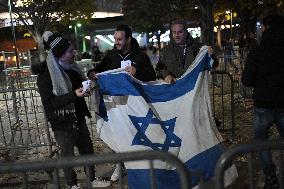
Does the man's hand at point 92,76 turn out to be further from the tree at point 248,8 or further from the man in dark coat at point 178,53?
the tree at point 248,8

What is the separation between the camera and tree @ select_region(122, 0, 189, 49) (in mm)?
32406

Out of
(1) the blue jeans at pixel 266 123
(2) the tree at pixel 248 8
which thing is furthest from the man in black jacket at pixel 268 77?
(2) the tree at pixel 248 8

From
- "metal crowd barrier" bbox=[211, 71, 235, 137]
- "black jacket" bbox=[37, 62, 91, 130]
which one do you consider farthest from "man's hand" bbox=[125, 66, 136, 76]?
"metal crowd barrier" bbox=[211, 71, 235, 137]

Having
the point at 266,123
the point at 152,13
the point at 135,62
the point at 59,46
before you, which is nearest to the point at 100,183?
the point at 135,62

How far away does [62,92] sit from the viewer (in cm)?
494

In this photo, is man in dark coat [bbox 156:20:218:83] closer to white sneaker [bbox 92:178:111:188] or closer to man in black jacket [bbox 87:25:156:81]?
man in black jacket [bbox 87:25:156:81]

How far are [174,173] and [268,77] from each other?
1.54m

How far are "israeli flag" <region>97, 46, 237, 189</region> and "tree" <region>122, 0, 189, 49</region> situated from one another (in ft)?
82.4

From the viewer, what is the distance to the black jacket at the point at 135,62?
18.0 feet

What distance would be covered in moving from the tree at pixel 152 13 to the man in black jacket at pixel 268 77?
25.2 meters

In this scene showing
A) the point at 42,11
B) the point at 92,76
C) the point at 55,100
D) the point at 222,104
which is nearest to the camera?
the point at 55,100

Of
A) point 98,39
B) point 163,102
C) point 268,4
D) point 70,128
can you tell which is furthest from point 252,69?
point 98,39

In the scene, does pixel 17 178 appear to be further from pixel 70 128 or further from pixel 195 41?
pixel 195 41

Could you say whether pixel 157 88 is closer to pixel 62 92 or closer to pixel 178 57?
pixel 178 57
